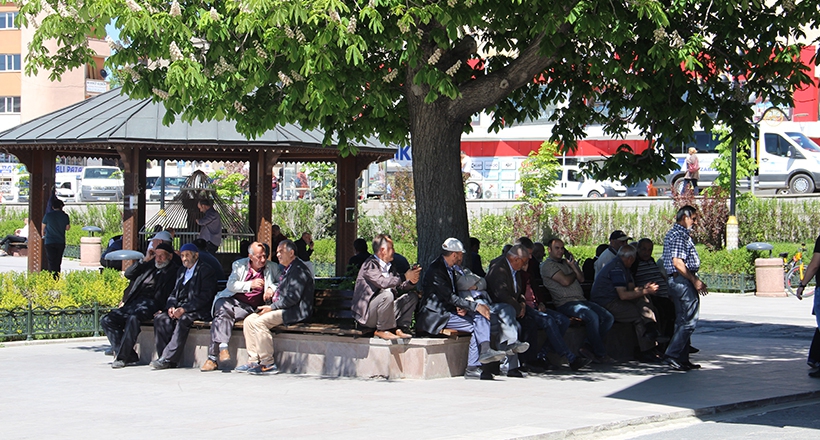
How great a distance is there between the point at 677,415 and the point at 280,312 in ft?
15.1

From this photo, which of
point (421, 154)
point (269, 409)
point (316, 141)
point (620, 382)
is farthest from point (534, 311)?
point (316, 141)

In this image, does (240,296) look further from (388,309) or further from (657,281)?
(657,281)

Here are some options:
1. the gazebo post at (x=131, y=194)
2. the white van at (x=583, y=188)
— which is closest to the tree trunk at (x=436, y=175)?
the gazebo post at (x=131, y=194)

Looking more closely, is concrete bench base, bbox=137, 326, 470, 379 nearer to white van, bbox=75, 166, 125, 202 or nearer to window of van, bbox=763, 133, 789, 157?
window of van, bbox=763, 133, 789, 157

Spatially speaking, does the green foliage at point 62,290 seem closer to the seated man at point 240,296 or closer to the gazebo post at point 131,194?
the gazebo post at point 131,194

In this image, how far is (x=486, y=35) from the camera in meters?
14.2

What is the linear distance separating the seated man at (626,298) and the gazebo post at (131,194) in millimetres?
8658

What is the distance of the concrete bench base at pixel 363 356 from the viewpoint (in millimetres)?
11234

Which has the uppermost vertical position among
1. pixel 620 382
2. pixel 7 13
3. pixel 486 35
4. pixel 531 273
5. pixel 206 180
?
pixel 7 13

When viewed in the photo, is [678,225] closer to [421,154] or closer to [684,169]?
[421,154]

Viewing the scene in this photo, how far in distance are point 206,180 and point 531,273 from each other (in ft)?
29.0

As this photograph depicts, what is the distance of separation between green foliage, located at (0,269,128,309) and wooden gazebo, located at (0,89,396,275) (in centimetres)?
154

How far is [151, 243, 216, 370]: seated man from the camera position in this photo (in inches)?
476

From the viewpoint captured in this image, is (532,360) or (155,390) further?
(532,360)
